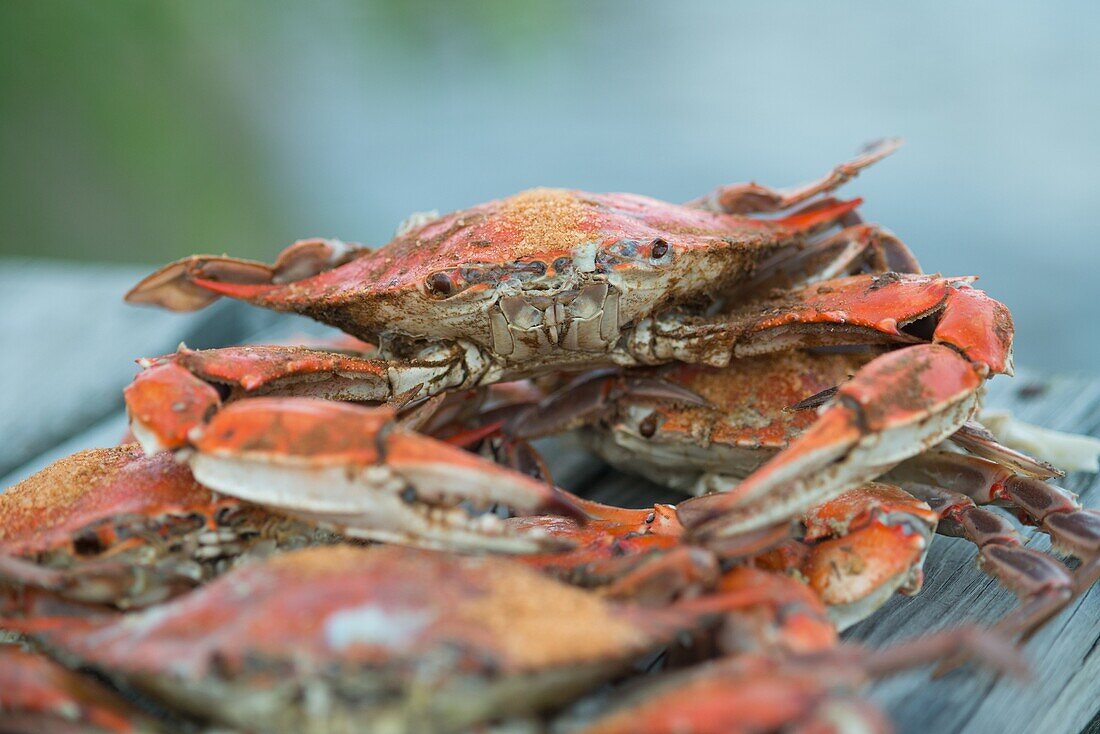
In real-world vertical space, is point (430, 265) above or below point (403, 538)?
above

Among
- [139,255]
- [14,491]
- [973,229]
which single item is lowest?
[139,255]

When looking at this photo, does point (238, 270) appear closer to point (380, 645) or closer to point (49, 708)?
point (49, 708)

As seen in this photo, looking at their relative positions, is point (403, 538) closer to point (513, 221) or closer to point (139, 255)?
point (513, 221)

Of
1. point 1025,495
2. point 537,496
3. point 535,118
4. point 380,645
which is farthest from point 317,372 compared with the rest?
point 535,118

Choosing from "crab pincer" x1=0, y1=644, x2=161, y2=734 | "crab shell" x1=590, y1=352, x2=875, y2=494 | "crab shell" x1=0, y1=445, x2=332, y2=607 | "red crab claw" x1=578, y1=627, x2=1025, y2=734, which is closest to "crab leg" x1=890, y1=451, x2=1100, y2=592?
"crab shell" x1=590, y1=352, x2=875, y2=494

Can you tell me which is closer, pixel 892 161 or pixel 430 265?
pixel 430 265

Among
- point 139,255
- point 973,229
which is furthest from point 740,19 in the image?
point 139,255

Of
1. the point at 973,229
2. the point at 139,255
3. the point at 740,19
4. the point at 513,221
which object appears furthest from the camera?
the point at 740,19
